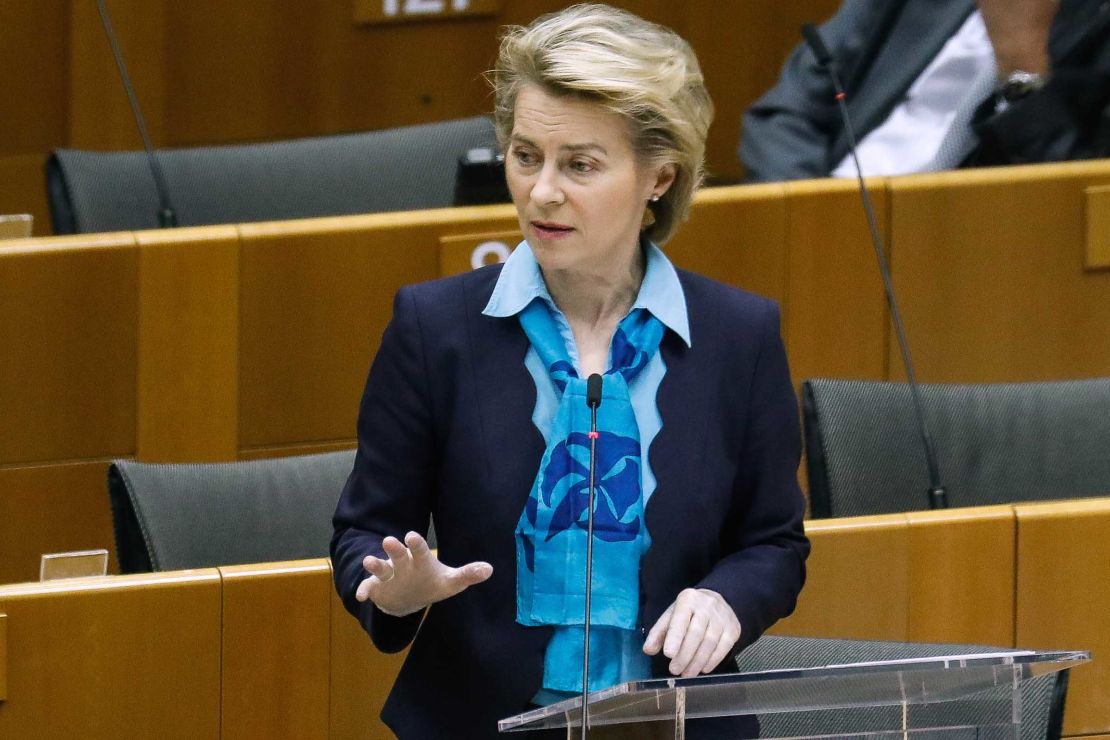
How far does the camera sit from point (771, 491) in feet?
5.74

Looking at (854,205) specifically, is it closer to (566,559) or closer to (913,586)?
(913,586)

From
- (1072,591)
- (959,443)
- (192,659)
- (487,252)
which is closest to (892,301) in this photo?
(959,443)

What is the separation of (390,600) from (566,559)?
169 millimetres

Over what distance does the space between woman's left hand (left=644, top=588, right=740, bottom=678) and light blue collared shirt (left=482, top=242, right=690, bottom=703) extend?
95 mm

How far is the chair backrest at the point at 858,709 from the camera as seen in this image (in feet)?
6.03

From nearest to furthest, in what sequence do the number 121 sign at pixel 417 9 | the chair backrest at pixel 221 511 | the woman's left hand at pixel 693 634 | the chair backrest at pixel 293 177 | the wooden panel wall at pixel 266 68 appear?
1. the woman's left hand at pixel 693 634
2. the chair backrest at pixel 221 511
3. the chair backrest at pixel 293 177
4. the wooden panel wall at pixel 266 68
5. the number 121 sign at pixel 417 9

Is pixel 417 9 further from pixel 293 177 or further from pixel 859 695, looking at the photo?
pixel 859 695

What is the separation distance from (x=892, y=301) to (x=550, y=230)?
155 centimetres

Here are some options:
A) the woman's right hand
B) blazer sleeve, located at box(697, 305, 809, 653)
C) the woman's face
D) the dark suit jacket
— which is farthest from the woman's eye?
the woman's right hand

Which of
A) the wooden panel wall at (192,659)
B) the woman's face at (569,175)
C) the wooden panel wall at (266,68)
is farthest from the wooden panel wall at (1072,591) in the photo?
the wooden panel wall at (266,68)

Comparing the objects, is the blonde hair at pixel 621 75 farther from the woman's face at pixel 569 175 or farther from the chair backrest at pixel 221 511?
the chair backrest at pixel 221 511

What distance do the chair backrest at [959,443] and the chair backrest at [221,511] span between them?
0.77 meters

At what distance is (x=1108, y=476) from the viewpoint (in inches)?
123

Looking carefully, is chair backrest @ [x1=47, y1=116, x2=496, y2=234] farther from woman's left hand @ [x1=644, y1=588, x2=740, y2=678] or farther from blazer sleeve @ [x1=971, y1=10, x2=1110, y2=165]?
woman's left hand @ [x1=644, y1=588, x2=740, y2=678]
